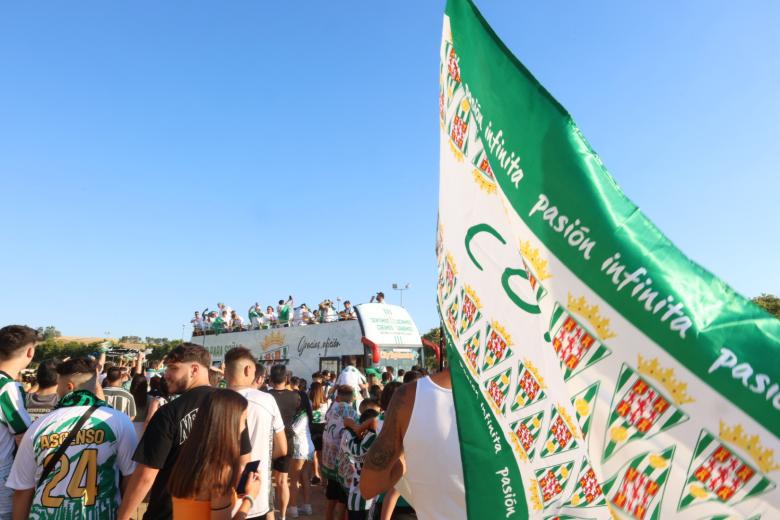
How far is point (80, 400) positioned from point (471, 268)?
294cm

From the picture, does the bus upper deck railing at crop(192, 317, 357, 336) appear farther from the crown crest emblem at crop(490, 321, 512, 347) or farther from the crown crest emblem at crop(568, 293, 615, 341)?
the crown crest emblem at crop(568, 293, 615, 341)

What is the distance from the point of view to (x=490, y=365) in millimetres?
1655

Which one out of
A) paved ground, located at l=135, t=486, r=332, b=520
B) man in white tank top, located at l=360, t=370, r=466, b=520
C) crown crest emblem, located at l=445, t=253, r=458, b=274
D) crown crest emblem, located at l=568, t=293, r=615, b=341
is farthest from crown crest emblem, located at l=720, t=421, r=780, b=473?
paved ground, located at l=135, t=486, r=332, b=520

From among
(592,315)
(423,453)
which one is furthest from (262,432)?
(592,315)

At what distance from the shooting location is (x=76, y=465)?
3375 mm

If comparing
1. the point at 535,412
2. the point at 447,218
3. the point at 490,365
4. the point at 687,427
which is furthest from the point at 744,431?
the point at 447,218

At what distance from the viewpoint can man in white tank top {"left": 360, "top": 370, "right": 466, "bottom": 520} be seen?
240cm

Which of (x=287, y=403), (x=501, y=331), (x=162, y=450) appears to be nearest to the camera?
(x=501, y=331)

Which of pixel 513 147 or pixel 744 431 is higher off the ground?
pixel 513 147

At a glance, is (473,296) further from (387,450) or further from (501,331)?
(387,450)

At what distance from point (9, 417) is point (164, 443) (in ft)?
4.49

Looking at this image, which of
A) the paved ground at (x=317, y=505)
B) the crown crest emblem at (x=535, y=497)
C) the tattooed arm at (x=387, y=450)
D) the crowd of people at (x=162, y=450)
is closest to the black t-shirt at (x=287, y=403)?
the paved ground at (x=317, y=505)

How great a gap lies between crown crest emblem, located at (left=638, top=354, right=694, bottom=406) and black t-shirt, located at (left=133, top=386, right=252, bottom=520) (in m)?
2.63

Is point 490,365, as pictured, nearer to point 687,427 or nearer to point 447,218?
point 447,218
